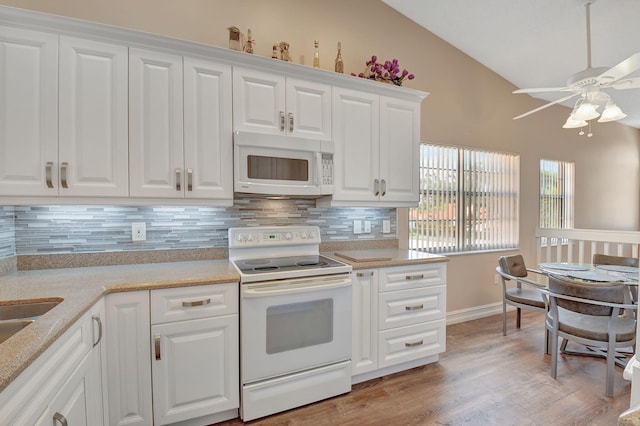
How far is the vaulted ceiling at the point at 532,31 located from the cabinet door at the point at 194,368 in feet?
10.9

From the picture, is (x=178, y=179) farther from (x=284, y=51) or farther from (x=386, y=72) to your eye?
(x=386, y=72)

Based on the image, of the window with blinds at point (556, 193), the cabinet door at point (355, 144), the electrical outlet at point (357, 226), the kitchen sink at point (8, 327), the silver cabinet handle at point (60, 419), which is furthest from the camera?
the window with blinds at point (556, 193)

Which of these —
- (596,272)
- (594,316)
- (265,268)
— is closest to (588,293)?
(594,316)

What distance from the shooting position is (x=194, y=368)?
5.78 ft

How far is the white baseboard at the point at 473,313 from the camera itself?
11.5ft

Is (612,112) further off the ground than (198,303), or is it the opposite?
(612,112)

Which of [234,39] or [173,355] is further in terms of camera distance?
[234,39]

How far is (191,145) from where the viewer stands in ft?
6.59

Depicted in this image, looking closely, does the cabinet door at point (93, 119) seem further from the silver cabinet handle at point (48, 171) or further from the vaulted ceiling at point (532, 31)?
the vaulted ceiling at point (532, 31)

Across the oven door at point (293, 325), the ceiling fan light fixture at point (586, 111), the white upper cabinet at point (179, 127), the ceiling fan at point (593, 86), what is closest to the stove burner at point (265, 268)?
the oven door at point (293, 325)

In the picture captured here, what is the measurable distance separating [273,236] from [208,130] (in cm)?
87

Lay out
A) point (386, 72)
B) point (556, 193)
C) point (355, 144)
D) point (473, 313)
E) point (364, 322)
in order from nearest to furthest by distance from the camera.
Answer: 1. point (364, 322)
2. point (355, 144)
3. point (386, 72)
4. point (473, 313)
5. point (556, 193)

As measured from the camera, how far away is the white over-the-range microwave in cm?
210

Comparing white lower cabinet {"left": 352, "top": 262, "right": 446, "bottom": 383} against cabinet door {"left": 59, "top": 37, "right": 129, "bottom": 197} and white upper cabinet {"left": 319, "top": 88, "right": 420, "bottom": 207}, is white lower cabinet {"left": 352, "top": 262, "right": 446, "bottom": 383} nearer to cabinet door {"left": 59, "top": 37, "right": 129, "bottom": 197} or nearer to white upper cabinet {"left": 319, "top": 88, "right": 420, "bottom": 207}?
white upper cabinet {"left": 319, "top": 88, "right": 420, "bottom": 207}
